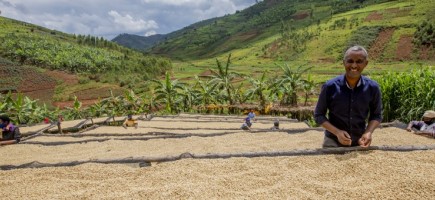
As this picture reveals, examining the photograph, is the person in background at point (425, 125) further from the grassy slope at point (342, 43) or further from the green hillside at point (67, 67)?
the grassy slope at point (342, 43)

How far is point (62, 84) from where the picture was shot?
41500 mm

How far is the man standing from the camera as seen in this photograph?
335cm

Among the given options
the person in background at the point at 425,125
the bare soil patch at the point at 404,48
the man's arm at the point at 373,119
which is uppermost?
the bare soil patch at the point at 404,48

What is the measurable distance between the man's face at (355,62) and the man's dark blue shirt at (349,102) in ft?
0.46

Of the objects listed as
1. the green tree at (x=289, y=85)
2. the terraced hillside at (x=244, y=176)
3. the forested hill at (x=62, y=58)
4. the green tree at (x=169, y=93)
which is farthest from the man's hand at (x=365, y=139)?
the forested hill at (x=62, y=58)

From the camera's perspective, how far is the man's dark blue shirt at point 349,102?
11.1 ft

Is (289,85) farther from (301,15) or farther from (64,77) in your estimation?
(301,15)

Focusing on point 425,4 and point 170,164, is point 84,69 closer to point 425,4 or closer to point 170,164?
point 170,164

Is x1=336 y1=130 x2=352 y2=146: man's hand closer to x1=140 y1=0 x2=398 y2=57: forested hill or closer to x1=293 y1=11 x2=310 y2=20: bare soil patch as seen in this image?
x1=140 y1=0 x2=398 y2=57: forested hill

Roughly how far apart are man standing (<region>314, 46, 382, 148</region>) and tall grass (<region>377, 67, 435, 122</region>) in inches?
214

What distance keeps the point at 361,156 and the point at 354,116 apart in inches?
16.4

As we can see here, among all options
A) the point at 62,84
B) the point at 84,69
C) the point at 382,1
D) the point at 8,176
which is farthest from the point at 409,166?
the point at 382,1

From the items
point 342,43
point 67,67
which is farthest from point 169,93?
point 342,43

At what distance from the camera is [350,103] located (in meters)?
3.39
